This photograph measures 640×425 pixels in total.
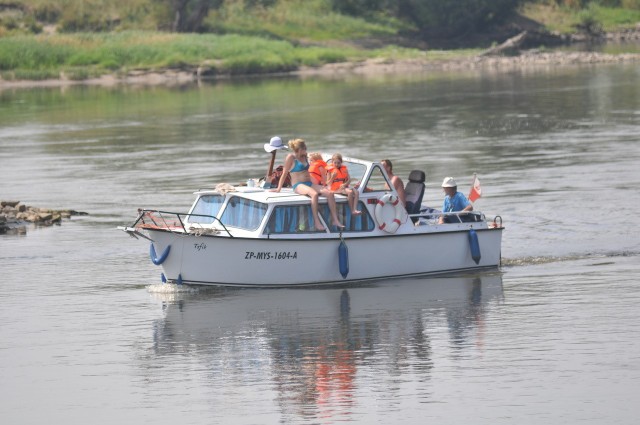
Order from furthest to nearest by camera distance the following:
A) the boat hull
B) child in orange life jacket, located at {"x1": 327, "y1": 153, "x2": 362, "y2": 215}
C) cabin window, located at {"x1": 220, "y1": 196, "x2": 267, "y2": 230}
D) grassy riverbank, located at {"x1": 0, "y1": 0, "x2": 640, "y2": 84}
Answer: grassy riverbank, located at {"x1": 0, "y1": 0, "x2": 640, "y2": 84}
child in orange life jacket, located at {"x1": 327, "y1": 153, "x2": 362, "y2": 215}
cabin window, located at {"x1": 220, "y1": 196, "x2": 267, "y2": 230}
the boat hull

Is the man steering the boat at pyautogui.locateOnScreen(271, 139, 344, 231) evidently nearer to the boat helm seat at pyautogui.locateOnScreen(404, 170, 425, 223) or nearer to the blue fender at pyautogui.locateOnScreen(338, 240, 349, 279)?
the blue fender at pyautogui.locateOnScreen(338, 240, 349, 279)

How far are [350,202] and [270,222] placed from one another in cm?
161

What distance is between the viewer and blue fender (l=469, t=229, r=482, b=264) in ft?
86.0

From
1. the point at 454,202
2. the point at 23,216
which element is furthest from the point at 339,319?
the point at 23,216

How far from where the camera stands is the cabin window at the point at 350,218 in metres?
25.1

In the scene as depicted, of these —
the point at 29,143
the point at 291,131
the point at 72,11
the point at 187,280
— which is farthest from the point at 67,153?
the point at 72,11

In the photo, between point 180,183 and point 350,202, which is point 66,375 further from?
point 180,183

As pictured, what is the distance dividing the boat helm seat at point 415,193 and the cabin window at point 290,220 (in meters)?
2.43

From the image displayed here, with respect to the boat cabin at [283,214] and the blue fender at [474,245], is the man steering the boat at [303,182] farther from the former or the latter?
the blue fender at [474,245]

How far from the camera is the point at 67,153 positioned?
50562mm

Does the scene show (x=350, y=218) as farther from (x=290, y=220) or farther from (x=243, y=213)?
(x=243, y=213)

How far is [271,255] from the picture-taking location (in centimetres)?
2466

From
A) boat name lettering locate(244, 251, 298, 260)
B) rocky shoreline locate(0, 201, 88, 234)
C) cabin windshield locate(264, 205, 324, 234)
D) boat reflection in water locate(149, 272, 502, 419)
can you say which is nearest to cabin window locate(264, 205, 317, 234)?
cabin windshield locate(264, 205, 324, 234)

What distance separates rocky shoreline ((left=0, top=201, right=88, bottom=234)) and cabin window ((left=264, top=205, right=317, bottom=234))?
10508mm
